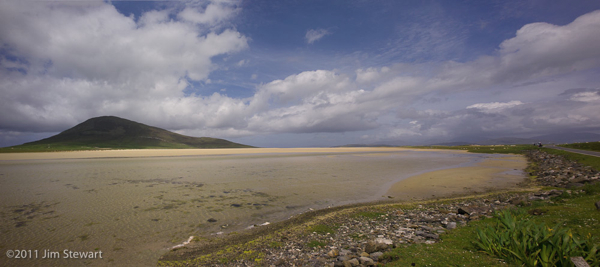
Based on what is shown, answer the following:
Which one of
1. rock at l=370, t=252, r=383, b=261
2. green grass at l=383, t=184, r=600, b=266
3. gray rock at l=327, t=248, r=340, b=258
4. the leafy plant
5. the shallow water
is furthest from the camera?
the shallow water

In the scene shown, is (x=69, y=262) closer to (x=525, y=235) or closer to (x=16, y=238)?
(x=16, y=238)

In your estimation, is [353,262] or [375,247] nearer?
[353,262]

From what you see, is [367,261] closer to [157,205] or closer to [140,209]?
[140,209]

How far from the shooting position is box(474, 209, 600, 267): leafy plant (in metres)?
5.01

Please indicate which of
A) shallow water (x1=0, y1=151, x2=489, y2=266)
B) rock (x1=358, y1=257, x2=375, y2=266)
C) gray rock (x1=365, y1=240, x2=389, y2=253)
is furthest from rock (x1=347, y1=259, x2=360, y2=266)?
shallow water (x1=0, y1=151, x2=489, y2=266)

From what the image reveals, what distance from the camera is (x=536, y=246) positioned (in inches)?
215

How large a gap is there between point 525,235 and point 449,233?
9.71 feet

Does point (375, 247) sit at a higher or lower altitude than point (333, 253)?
higher

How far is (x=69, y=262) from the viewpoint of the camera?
27.9 feet

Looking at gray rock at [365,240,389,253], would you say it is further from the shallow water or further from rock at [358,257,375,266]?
the shallow water

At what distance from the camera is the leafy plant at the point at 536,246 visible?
501 cm

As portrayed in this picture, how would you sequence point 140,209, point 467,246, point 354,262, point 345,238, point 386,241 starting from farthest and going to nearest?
point 140,209, point 345,238, point 386,241, point 467,246, point 354,262

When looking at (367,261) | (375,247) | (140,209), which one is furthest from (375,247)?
(140,209)

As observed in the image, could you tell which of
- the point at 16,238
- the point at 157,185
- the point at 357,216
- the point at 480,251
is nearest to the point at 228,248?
the point at 357,216
